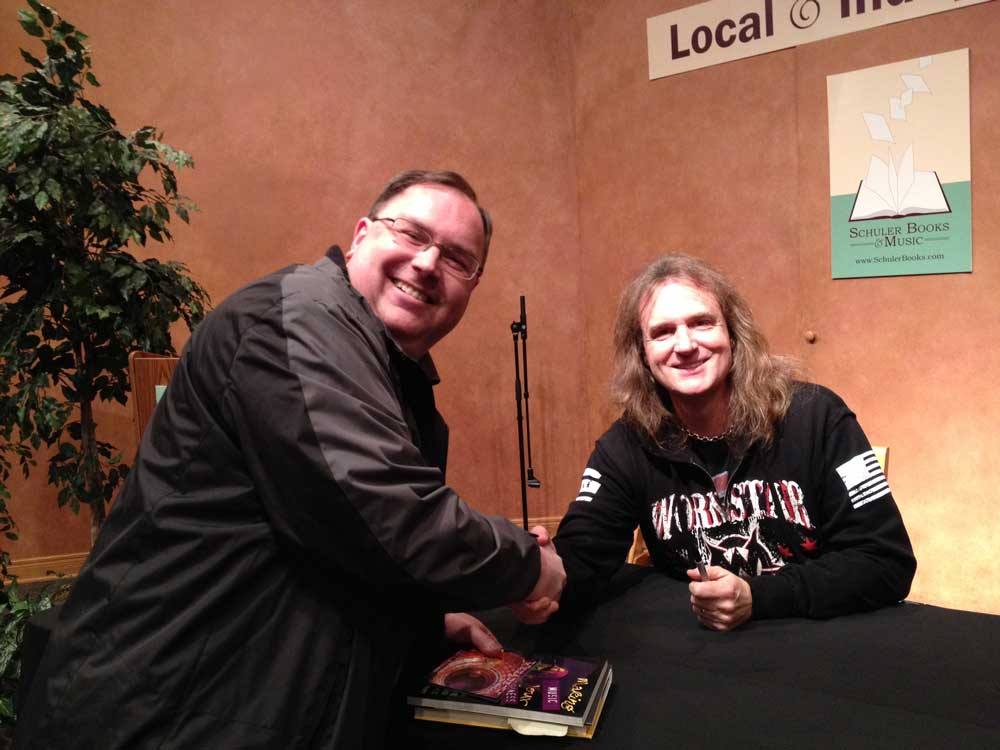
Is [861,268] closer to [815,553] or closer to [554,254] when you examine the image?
[554,254]

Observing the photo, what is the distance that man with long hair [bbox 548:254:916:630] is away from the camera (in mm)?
1492

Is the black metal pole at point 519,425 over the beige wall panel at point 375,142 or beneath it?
beneath

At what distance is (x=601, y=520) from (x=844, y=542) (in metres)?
0.54

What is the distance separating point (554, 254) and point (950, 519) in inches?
97.4

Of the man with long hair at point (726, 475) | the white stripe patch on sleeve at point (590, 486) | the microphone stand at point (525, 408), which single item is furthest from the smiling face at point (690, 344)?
the microphone stand at point (525, 408)

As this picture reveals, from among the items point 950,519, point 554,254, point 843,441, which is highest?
point 554,254

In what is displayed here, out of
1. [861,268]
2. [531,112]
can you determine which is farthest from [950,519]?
[531,112]

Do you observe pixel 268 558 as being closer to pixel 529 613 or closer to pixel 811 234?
pixel 529 613

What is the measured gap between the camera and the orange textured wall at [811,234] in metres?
3.26

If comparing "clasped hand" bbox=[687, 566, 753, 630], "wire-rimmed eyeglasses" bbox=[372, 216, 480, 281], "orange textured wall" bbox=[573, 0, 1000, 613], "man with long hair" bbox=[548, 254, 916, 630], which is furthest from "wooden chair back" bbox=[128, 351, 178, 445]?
"orange textured wall" bbox=[573, 0, 1000, 613]

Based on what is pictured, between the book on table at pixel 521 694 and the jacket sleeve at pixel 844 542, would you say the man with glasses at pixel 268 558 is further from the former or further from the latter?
the jacket sleeve at pixel 844 542

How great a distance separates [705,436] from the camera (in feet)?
5.93

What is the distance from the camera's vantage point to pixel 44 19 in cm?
225

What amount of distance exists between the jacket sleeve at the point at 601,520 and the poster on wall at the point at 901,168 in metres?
2.28
